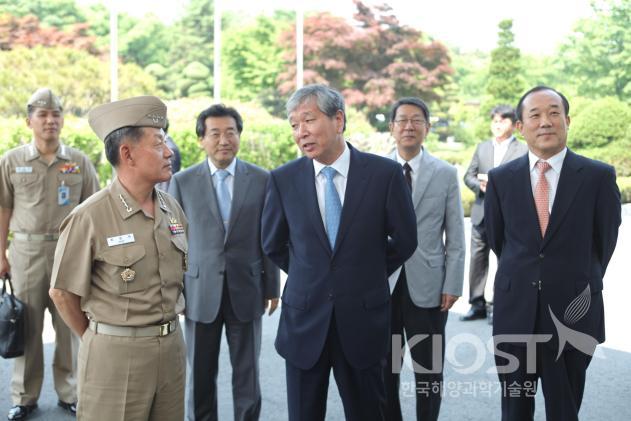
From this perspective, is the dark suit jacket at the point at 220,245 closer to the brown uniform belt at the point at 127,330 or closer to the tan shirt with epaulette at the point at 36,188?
the tan shirt with epaulette at the point at 36,188

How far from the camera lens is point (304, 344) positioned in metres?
3.11

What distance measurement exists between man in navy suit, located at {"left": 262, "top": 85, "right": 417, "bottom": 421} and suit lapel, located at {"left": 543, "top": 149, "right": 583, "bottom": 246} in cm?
62

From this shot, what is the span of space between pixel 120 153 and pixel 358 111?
23496 millimetres

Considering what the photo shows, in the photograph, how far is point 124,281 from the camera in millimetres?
2676

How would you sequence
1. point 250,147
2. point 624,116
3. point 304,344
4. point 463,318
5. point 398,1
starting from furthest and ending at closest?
point 398,1 → point 624,116 → point 250,147 → point 463,318 → point 304,344

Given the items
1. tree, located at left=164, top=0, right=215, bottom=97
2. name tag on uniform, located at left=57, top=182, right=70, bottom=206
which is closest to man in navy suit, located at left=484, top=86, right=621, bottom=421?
name tag on uniform, located at left=57, top=182, right=70, bottom=206

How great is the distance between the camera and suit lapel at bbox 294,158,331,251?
3100mm

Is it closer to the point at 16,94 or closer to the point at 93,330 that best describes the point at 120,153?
the point at 93,330

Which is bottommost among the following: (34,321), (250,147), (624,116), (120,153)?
(34,321)

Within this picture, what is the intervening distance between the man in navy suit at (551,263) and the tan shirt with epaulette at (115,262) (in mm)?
1565

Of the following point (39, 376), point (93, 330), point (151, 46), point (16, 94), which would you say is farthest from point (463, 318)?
point (151, 46)

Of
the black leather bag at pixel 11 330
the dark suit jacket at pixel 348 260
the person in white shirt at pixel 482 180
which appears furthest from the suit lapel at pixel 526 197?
the person in white shirt at pixel 482 180

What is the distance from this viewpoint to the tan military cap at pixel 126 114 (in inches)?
106

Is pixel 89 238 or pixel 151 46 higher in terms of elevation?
pixel 151 46
